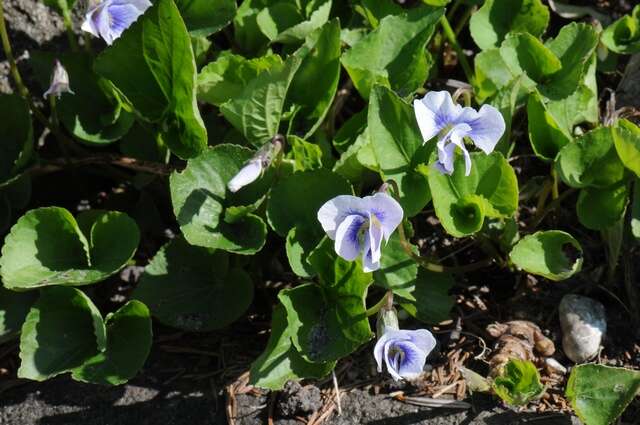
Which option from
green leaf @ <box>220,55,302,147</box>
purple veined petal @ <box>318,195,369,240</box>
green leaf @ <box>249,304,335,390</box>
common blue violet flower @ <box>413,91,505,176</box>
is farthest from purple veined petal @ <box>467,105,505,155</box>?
green leaf @ <box>249,304,335,390</box>

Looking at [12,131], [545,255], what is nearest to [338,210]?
[545,255]

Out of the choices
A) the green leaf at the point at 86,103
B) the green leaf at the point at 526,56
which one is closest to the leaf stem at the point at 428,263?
the green leaf at the point at 526,56

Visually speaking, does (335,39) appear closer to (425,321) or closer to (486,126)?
(486,126)

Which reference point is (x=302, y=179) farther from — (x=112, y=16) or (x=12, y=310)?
(x=12, y=310)

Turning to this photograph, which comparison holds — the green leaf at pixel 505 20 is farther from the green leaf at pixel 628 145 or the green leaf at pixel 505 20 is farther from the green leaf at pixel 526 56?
the green leaf at pixel 628 145

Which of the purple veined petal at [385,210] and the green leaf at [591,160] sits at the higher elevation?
the purple veined petal at [385,210]

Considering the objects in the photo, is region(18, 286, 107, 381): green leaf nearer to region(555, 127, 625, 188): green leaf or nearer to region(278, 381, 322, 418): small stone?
region(278, 381, 322, 418): small stone
